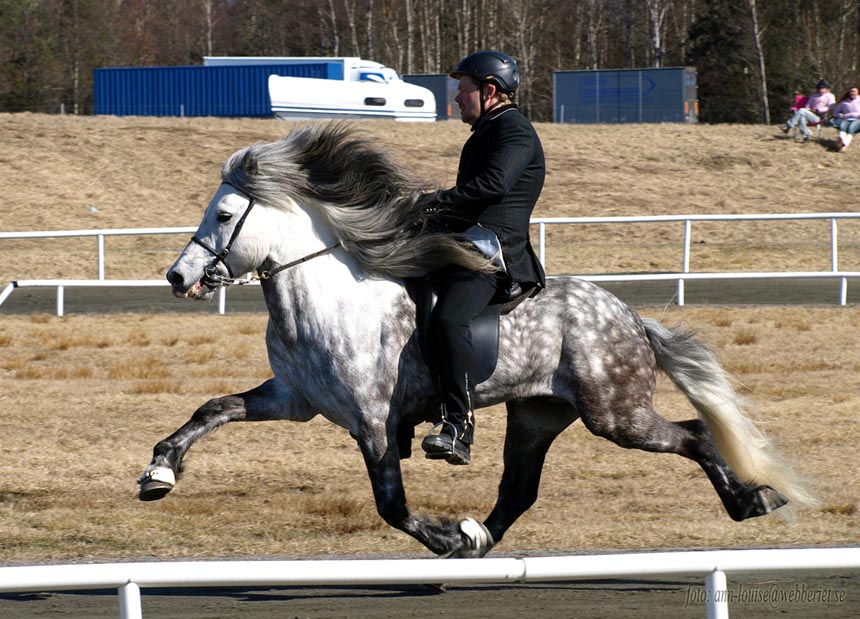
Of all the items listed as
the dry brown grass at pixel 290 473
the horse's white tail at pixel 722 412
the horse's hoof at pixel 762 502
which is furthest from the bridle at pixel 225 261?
the horse's hoof at pixel 762 502

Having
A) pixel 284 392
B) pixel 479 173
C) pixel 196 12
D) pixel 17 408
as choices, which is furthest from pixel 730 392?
pixel 196 12

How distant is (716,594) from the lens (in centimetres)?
349

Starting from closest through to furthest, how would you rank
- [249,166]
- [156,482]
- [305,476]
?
[156,482]
[249,166]
[305,476]

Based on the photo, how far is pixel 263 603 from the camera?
17.9ft

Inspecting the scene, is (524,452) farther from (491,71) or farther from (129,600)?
(129,600)

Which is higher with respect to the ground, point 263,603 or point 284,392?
point 284,392

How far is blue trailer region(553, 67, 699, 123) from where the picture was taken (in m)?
39.3

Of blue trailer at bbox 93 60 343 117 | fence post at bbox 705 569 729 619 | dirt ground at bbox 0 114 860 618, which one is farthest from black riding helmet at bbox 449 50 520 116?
blue trailer at bbox 93 60 343 117

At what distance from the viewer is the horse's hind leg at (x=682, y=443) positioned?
5.71 metres

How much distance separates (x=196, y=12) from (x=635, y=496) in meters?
62.9

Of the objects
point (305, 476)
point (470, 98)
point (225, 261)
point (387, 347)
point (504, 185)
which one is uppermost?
point (470, 98)

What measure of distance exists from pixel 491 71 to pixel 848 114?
2665 centimetres

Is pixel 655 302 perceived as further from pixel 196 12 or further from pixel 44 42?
pixel 196 12

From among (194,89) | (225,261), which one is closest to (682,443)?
(225,261)
